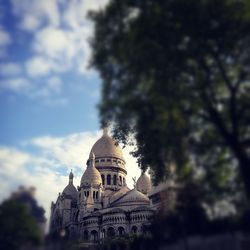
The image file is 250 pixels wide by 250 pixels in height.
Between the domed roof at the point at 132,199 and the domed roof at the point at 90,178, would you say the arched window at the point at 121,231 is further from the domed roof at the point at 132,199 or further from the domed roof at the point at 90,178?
the domed roof at the point at 90,178

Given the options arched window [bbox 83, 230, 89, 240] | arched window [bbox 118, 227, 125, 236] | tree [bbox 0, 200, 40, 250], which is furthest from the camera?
arched window [bbox 83, 230, 89, 240]

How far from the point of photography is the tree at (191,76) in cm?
1803

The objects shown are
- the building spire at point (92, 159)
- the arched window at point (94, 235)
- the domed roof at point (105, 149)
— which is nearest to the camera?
the arched window at point (94, 235)

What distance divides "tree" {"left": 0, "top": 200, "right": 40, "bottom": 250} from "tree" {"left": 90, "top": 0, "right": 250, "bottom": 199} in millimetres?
9106

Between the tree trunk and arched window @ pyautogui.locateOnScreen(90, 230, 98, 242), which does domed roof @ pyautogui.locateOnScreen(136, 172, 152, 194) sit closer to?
arched window @ pyautogui.locateOnScreen(90, 230, 98, 242)

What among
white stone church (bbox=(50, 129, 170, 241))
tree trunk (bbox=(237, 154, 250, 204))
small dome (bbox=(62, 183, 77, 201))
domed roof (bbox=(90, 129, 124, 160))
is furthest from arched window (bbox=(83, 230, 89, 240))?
tree trunk (bbox=(237, 154, 250, 204))

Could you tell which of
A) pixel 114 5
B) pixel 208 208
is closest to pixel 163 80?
pixel 114 5

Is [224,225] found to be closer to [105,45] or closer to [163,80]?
[163,80]

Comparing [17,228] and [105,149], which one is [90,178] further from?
[17,228]

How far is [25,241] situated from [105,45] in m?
13.7

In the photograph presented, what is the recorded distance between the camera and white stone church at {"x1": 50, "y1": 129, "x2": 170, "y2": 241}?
5759 cm

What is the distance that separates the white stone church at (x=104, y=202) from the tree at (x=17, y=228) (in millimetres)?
25983

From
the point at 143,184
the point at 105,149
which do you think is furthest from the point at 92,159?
the point at 143,184

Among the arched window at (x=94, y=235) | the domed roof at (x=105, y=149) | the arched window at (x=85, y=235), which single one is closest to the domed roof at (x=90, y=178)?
the domed roof at (x=105, y=149)
